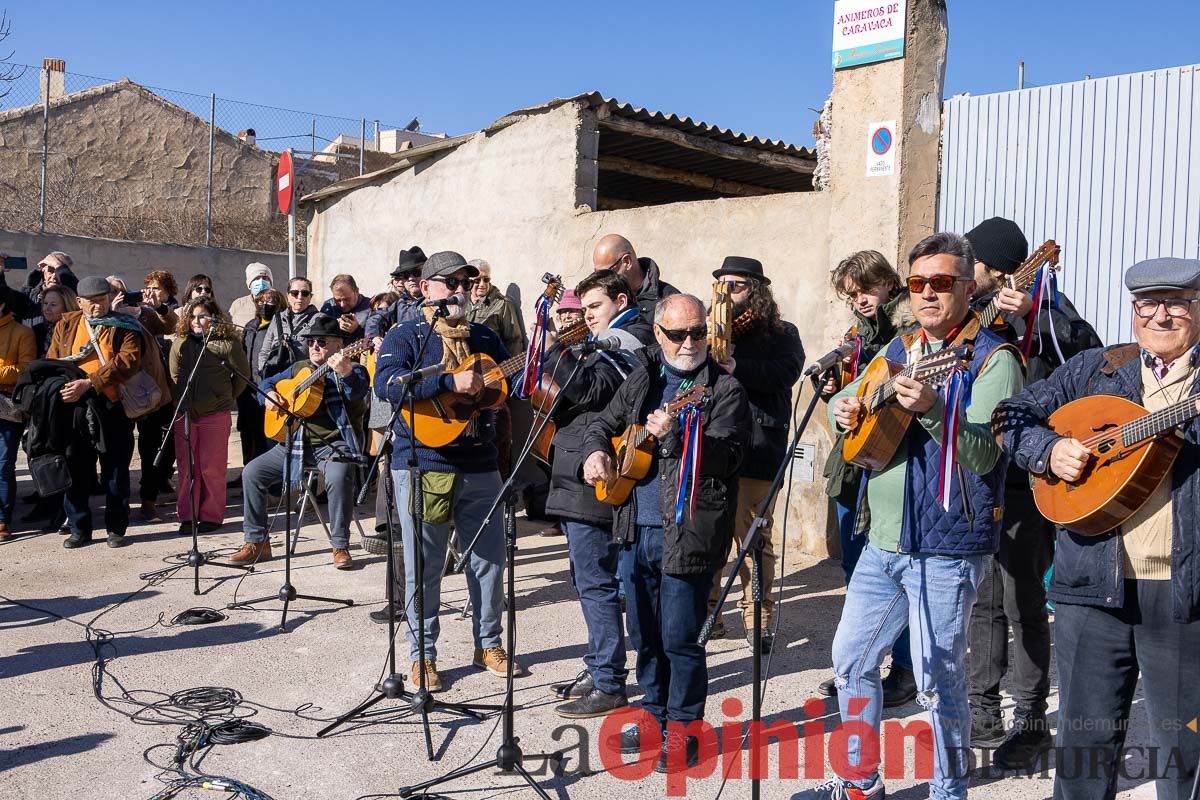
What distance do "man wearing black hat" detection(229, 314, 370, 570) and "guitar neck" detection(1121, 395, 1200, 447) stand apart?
18.0ft

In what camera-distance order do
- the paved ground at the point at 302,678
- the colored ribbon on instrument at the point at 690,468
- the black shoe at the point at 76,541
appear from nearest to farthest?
the colored ribbon on instrument at the point at 690,468 → the paved ground at the point at 302,678 → the black shoe at the point at 76,541

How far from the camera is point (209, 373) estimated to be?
28.3ft

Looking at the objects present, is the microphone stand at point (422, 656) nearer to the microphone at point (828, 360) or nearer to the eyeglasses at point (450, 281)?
the eyeglasses at point (450, 281)

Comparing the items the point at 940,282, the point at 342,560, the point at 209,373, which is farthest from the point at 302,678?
the point at 209,373

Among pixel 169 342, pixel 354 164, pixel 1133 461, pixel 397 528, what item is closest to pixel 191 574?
pixel 397 528

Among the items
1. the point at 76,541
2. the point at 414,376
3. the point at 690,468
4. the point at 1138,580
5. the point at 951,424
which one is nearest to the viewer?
the point at 1138,580

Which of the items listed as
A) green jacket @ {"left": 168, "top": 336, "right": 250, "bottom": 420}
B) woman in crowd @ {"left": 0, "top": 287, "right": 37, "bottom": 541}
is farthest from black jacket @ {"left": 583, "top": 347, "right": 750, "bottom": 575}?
woman in crowd @ {"left": 0, "top": 287, "right": 37, "bottom": 541}

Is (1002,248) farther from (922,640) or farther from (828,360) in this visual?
(922,640)

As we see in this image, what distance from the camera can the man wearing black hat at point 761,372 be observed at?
214 inches

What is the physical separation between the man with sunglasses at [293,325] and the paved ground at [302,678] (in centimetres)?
196

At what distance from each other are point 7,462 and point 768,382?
256 inches

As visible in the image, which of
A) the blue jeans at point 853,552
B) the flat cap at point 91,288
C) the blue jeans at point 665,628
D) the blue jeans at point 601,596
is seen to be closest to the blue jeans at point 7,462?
the flat cap at point 91,288

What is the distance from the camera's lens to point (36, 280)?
35.2 feet

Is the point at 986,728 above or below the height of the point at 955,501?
below
